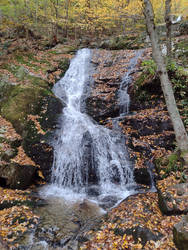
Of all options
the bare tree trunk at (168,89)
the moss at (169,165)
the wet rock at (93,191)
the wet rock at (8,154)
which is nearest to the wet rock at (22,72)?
the wet rock at (8,154)

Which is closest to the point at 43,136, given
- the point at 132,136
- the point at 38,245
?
the point at 132,136

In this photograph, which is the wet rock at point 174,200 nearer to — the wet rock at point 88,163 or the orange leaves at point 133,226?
the orange leaves at point 133,226

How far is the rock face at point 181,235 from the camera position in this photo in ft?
10.4

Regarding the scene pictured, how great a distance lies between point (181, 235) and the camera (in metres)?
3.22

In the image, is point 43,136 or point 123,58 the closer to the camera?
point 43,136

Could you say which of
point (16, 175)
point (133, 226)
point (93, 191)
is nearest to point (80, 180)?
point (93, 191)

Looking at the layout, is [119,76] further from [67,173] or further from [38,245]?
[38,245]

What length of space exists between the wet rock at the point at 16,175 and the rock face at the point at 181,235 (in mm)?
5327

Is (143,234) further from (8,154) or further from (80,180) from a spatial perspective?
(8,154)

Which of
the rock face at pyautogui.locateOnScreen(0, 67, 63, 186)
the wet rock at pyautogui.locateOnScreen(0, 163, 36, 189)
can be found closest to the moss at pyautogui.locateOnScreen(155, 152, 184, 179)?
the rock face at pyautogui.locateOnScreen(0, 67, 63, 186)

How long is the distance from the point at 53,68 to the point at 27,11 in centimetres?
1304

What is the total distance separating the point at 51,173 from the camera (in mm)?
7367

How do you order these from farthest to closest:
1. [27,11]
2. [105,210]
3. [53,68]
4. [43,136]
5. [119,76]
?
[27,11], [53,68], [119,76], [43,136], [105,210]

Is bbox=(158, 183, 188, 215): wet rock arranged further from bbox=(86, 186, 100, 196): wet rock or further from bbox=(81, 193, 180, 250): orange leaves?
bbox=(86, 186, 100, 196): wet rock
